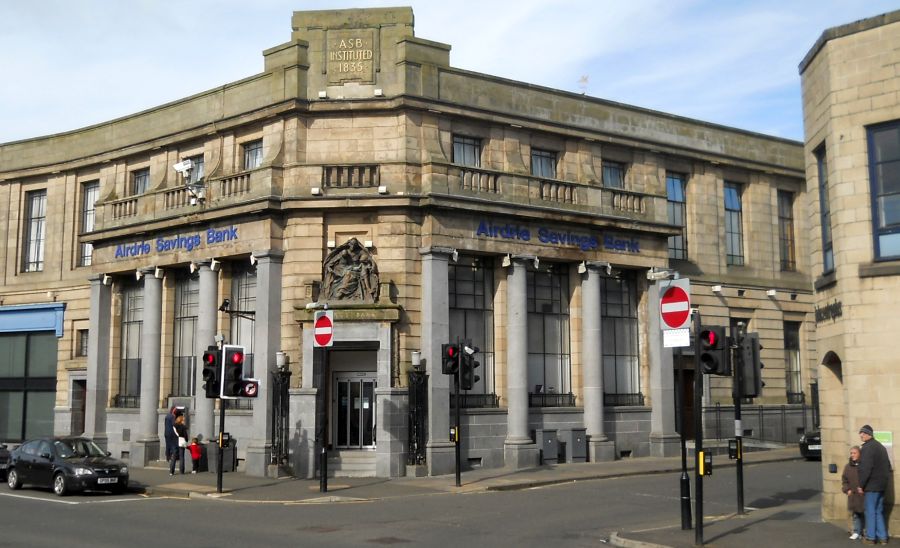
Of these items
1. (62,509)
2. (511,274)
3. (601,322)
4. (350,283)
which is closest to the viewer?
(62,509)

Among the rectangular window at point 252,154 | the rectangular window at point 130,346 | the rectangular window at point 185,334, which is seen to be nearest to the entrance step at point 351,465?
the rectangular window at point 185,334

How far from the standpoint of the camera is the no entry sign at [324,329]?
23978 millimetres

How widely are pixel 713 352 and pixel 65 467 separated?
1532 centimetres

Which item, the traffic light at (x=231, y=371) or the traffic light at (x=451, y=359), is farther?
the traffic light at (x=451, y=359)

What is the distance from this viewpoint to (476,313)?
29.1 m

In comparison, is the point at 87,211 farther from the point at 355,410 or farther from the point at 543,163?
the point at 543,163

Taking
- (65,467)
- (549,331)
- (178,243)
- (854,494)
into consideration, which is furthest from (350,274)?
(854,494)

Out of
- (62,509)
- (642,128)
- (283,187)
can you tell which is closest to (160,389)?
(283,187)

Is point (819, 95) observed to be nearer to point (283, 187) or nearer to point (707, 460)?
point (707, 460)

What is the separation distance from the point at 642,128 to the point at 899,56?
17.3 metres

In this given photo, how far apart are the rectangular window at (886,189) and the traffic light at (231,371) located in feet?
47.0

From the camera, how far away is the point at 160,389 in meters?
31.3

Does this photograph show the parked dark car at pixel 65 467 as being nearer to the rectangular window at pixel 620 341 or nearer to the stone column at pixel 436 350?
the stone column at pixel 436 350

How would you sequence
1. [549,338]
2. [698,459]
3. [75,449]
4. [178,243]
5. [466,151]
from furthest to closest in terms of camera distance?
[178,243] < [549,338] < [466,151] < [75,449] < [698,459]
